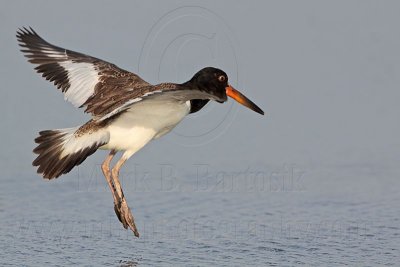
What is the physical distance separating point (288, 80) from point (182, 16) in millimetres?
1891

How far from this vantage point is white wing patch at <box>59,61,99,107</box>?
9148 millimetres

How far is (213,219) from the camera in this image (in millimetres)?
9148

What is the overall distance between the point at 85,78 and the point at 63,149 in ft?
4.44

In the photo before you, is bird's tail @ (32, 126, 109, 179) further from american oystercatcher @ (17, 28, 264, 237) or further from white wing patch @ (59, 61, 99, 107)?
white wing patch @ (59, 61, 99, 107)

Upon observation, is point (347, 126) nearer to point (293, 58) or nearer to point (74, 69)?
point (293, 58)

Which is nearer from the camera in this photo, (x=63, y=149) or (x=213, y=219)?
(x=63, y=149)

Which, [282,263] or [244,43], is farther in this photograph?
[244,43]

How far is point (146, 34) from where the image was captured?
531 inches

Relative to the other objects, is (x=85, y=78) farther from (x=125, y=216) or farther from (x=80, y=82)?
(x=125, y=216)

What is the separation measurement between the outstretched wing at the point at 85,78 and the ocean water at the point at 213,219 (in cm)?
121

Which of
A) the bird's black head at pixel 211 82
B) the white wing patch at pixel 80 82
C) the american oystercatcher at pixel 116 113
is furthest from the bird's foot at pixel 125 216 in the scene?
the bird's black head at pixel 211 82

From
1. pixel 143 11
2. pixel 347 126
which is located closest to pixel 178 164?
pixel 347 126

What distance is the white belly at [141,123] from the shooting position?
8.30 metres

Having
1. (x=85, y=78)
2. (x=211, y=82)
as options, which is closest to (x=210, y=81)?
(x=211, y=82)
